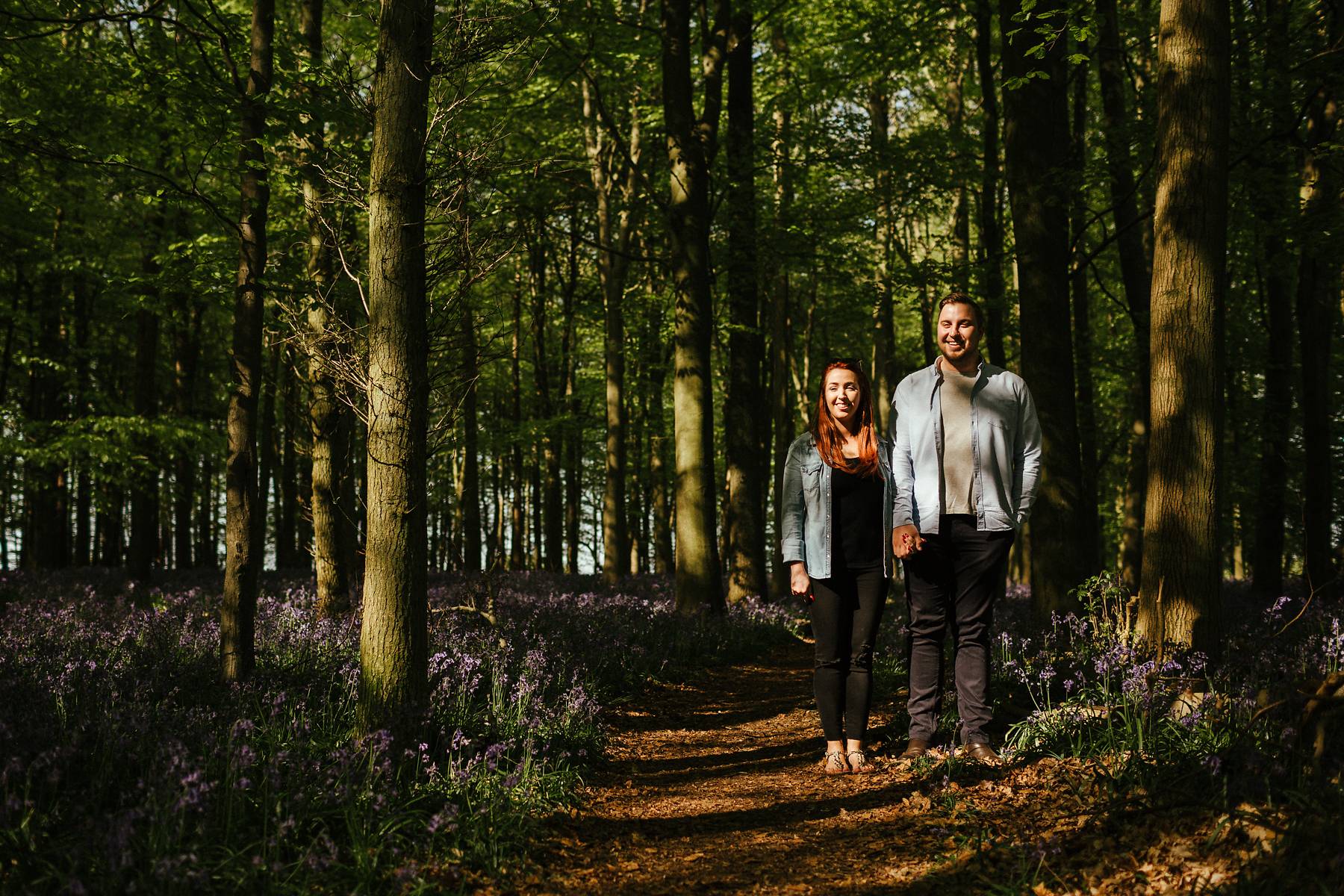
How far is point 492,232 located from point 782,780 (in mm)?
3850

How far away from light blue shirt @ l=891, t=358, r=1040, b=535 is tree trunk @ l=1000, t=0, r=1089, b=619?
4388mm

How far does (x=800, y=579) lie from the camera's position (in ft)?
17.7

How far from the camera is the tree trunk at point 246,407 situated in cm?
648

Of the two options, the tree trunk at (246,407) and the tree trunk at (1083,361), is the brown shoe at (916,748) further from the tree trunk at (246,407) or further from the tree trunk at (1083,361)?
the tree trunk at (1083,361)

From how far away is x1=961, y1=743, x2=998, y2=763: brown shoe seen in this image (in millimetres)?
4980

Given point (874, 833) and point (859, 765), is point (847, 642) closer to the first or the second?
point (859, 765)

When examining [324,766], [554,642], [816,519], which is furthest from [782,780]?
[554,642]

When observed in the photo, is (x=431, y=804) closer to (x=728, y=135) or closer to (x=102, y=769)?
(x=102, y=769)

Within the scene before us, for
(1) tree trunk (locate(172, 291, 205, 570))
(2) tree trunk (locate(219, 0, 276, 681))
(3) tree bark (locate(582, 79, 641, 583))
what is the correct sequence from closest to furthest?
(2) tree trunk (locate(219, 0, 276, 681)), (1) tree trunk (locate(172, 291, 205, 570)), (3) tree bark (locate(582, 79, 641, 583))

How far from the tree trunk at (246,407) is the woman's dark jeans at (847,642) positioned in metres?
4.06

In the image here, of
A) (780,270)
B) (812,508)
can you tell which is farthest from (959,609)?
(780,270)

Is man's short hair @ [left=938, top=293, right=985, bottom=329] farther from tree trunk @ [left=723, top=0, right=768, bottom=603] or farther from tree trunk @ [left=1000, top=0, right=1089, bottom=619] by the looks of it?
A: tree trunk @ [left=723, top=0, right=768, bottom=603]

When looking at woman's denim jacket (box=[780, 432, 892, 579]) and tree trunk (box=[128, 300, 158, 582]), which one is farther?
tree trunk (box=[128, 300, 158, 582])

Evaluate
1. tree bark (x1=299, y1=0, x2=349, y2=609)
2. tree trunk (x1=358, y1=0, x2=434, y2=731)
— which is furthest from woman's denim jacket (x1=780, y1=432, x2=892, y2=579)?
tree bark (x1=299, y1=0, x2=349, y2=609)
